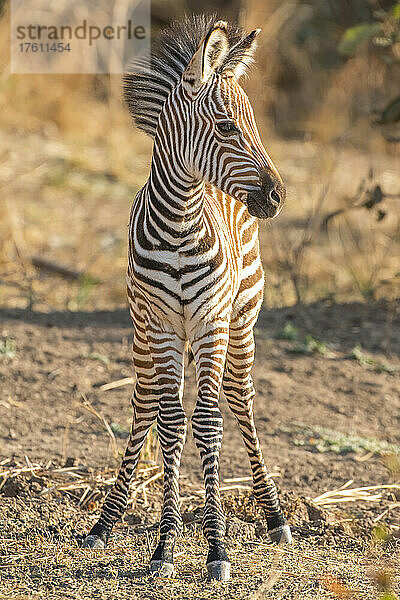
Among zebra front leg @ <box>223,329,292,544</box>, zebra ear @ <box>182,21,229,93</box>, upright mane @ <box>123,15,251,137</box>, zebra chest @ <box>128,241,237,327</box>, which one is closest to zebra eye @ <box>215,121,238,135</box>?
zebra ear @ <box>182,21,229,93</box>

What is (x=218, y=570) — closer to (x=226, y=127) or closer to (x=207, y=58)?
(x=226, y=127)

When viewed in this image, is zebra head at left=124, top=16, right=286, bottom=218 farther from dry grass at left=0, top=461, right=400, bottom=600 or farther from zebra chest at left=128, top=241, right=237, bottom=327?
dry grass at left=0, top=461, right=400, bottom=600

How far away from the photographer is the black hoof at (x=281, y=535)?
4473mm

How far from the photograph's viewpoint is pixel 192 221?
4008 millimetres

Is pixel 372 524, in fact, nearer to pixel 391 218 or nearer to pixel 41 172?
pixel 391 218

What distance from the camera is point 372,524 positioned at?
4.85 m

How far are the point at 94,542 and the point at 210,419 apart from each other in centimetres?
94

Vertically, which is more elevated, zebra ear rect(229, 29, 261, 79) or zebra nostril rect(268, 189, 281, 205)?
zebra ear rect(229, 29, 261, 79)

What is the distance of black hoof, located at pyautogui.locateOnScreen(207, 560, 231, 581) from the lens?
3875 mm

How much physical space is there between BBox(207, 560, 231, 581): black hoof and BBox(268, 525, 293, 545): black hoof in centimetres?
63

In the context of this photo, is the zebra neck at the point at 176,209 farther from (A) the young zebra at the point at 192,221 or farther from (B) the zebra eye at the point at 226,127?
(B) the zebra eye at the point at 226,127

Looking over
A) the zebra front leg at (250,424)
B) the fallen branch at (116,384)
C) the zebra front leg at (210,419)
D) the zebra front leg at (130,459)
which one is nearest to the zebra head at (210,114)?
the zebra front leg at (210,419)

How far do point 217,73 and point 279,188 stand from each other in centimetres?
67

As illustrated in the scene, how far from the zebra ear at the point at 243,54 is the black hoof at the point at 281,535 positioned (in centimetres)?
237
